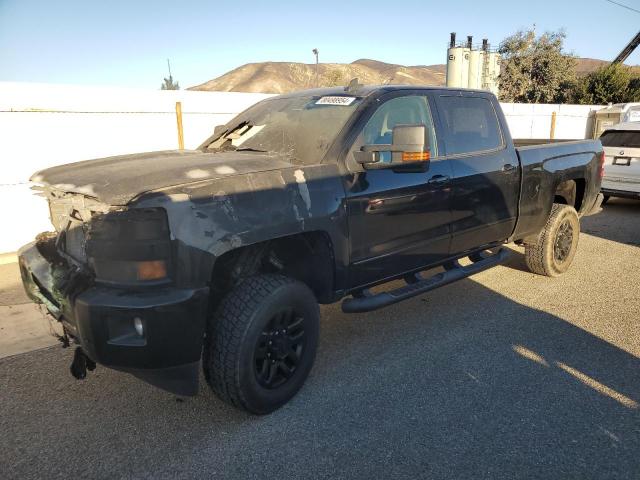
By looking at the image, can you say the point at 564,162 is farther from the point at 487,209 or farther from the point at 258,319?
the point at 258,319

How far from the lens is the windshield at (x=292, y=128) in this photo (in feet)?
11.1

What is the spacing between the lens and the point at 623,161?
896 centimetres

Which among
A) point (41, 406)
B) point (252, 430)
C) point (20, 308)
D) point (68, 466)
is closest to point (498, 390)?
point (252, 430)

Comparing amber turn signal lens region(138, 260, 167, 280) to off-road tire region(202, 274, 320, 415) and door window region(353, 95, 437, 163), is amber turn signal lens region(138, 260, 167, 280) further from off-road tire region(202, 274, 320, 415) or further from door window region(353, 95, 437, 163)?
door window region(353, 95, 437, 163)

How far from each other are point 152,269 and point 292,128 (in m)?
1.66

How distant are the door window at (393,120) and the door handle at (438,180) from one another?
19 centimetres

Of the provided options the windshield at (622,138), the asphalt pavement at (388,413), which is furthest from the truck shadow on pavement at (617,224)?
the asphalt pavement at (388,413)

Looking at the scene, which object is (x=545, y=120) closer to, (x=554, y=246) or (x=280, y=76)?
(x=554, y=246)

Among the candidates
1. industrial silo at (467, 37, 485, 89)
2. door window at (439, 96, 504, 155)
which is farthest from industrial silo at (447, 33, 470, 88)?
door window at (439, 96, 504, 155)

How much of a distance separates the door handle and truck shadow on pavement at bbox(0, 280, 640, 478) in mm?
1252

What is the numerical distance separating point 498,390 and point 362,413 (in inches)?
36.5

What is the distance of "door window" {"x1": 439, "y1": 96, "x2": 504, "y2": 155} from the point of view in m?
4.08

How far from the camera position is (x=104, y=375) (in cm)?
343

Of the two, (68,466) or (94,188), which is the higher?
(94,188)
